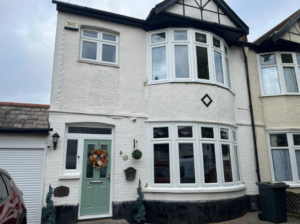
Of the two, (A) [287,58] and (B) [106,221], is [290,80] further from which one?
(B) [106,221]

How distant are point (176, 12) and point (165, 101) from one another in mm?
3266

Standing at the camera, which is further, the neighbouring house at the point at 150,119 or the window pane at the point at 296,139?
the window pane at the point at 296,139

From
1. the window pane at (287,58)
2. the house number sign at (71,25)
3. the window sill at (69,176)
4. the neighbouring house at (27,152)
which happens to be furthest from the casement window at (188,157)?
the window pane at (287,58)

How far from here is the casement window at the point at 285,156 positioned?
333 inches

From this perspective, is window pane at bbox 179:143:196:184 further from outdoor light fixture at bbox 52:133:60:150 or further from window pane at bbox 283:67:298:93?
window pane at bbox 283:67:298:93

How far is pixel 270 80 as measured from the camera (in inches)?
374

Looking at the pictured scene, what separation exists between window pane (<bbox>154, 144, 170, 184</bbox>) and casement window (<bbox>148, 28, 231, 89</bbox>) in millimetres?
2243

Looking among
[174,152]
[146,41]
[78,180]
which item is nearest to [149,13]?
[146,41]

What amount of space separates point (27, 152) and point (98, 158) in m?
1.94

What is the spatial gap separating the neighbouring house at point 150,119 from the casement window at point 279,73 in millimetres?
1825

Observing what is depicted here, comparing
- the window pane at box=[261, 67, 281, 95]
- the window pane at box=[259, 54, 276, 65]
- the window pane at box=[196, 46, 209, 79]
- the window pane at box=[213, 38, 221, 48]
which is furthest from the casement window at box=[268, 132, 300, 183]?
the window pane at box=[213, 38, 221, 48]

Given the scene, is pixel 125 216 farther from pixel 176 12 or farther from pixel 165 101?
pixel 176 12

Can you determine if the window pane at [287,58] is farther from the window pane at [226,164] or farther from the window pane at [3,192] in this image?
the window pane at [3,192]

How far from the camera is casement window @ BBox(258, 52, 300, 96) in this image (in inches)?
368
